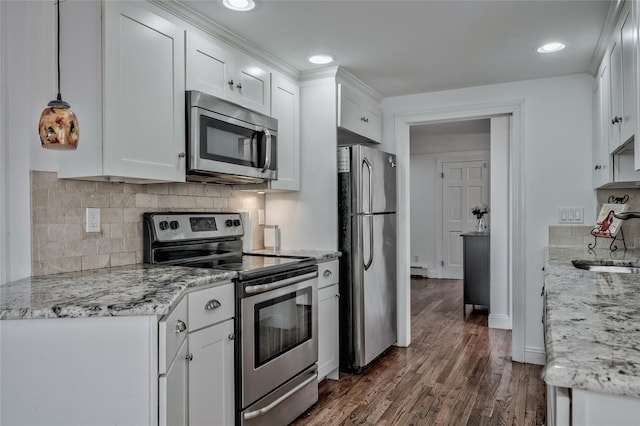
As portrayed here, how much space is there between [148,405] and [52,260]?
35.7 inches

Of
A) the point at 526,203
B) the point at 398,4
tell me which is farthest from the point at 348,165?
the point at 526,203

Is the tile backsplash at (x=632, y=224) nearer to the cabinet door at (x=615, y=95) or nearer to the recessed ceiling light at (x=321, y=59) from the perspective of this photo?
the cabinet door at (x=615, y=95)

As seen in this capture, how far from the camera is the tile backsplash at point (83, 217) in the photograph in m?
1.84

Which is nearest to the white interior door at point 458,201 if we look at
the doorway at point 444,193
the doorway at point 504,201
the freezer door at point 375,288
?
the doorway at point 444,193

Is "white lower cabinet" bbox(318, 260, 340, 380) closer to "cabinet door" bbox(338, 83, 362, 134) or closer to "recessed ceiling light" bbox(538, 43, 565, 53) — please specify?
"cabinet door" bbox(338, 83, 362, 134)

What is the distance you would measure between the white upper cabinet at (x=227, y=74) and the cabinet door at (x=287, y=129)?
0.37ft

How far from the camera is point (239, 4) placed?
84.0 inches

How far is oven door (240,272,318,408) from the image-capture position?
6.86 ft

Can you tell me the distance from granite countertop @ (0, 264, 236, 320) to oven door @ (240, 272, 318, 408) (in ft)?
0.95

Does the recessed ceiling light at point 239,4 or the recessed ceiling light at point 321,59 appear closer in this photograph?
the recessed ceiling light at point 239,4

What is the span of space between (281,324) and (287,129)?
4.55 feet

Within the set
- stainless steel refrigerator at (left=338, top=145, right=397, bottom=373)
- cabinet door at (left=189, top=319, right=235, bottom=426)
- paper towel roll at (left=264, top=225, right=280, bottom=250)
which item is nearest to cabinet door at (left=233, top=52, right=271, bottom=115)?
stainless steel refrigerator at (left=338, top=145, right=397, bottom=373)

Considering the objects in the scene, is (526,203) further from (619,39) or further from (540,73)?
(619,39)

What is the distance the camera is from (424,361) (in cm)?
344
